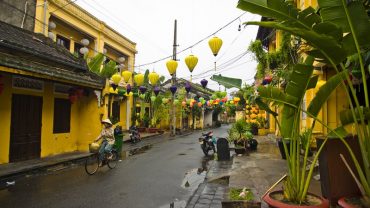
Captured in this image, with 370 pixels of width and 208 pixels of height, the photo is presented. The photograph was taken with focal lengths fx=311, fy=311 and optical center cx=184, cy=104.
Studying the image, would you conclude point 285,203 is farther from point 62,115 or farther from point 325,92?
point 62,115

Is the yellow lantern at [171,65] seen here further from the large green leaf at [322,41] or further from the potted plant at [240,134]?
the large green leaf at [322,41]

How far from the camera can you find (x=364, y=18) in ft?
12.0

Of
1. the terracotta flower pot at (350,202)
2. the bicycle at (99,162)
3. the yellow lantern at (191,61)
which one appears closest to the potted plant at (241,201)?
the terracotta flower pot at (350,202)

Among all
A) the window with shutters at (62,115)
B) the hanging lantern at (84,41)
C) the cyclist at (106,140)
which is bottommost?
the cyclist at (106,140)

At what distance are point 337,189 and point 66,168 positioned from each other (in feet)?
29.9

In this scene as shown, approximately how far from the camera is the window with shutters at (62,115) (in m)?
13.4

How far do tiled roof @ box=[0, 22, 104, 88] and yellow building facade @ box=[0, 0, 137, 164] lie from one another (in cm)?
5

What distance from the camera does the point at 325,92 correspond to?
4234 mm

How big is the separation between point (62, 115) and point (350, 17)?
12.6 metres

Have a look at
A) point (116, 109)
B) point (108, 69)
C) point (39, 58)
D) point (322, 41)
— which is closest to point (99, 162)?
point (39, 58)

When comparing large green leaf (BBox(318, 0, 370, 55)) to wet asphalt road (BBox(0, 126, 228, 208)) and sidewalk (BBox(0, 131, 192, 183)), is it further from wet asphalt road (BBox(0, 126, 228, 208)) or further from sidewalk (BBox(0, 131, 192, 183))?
sidewalk (BBox(0, 131, 192, 183))

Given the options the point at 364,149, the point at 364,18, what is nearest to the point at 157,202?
the point at 364,149

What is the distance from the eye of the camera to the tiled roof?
403 inches

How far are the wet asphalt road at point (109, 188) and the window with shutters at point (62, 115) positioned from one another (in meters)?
3.06
